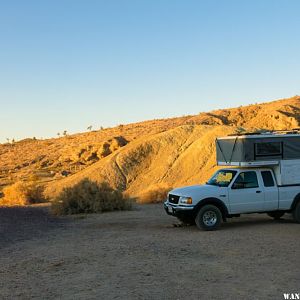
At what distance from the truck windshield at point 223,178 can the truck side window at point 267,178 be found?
0.96 meters

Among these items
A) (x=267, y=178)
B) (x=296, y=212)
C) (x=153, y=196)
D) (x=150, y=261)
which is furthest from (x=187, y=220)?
(x=153, y=196)

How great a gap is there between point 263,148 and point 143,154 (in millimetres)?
21899

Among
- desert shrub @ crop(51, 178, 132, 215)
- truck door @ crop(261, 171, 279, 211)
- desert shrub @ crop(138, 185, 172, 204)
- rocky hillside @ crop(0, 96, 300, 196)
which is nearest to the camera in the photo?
truck door @ crop(261, 171, 279, 211)

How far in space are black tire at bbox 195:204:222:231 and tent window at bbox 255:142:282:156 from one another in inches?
89.9

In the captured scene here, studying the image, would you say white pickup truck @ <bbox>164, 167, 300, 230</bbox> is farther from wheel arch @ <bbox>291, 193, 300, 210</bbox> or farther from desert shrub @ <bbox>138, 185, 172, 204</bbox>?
desert shrub @ <bbox>138, 185, 172, 204</bbox>

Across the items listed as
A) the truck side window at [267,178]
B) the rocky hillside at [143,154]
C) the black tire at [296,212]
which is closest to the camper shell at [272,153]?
the truck side window at [267,178]

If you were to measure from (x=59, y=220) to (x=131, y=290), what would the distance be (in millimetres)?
11896

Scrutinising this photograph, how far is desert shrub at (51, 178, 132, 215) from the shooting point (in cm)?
2239

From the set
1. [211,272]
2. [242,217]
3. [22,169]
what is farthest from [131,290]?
[22,169]

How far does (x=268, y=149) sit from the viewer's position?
15.6 metres

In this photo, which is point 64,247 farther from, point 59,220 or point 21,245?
point 59,220

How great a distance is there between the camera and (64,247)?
1255 centimetres

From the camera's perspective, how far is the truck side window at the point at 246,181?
598 inches

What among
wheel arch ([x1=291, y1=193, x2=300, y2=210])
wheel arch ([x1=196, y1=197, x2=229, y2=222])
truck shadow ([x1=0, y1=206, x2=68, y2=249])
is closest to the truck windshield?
wheel arch ([x1=196, y1=197, x2=229, y2=222])
